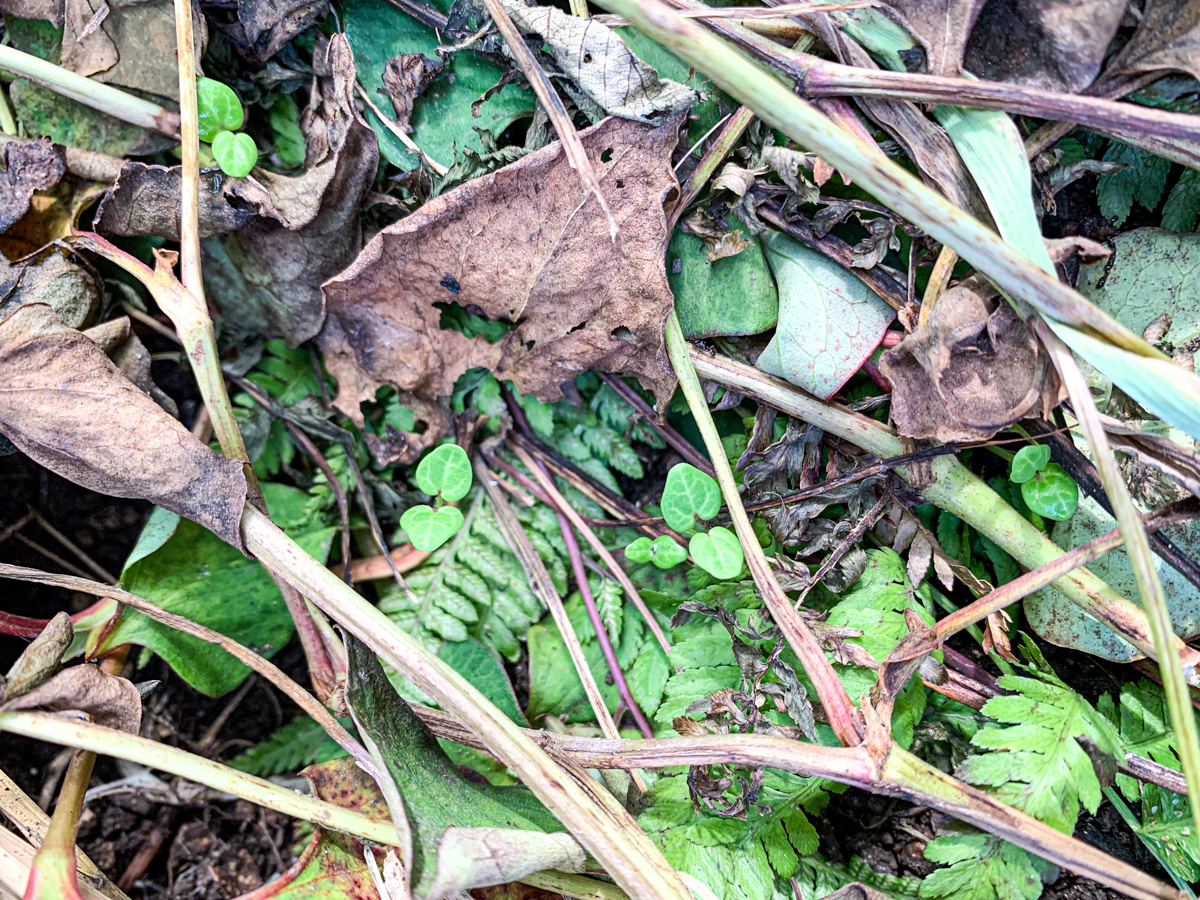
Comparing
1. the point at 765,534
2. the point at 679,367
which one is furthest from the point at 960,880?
the point at 679,367

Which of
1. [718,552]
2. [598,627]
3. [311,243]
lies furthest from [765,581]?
[311,243]

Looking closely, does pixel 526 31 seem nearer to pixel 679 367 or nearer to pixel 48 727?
pixel 679 367

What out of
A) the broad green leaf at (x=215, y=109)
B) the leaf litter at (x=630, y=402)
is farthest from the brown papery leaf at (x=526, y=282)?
the broad green leaf at (x=215, y=109)

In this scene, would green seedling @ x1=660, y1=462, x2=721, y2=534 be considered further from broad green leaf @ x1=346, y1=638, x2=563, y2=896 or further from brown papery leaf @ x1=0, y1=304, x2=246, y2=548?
brown papery leaf @ x1=0, y1=304, x2=246, y2=548

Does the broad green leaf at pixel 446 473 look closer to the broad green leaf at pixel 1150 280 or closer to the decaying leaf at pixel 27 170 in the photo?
the decaying leaf at pixel 27 170

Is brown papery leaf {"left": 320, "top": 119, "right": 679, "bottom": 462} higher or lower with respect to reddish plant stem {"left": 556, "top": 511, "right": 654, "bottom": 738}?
higher

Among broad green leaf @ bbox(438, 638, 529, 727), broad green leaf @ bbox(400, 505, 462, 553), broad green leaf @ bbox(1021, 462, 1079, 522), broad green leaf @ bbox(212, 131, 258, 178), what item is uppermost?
broad green leaf @ bbox(212, 131, 258, 178)

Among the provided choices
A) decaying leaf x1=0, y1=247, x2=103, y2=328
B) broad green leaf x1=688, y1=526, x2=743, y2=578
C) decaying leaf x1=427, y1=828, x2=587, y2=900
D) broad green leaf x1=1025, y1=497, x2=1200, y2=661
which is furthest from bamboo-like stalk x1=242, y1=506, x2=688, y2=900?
broad green leaf x1=1025, y1=497, x2=1200, y2=661
